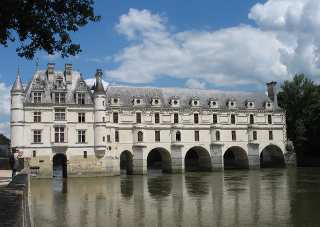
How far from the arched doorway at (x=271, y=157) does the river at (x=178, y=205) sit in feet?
74.7

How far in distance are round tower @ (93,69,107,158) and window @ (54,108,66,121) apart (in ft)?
11.1

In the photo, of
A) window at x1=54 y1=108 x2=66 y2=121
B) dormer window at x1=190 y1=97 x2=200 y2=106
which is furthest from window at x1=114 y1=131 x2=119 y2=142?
dormer window at x1=190 y1=97 x2=200 y2=106

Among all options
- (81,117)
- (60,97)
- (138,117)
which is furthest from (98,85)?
(138,117)

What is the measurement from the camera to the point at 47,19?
1201cm

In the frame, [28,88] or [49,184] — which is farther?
[28,88]

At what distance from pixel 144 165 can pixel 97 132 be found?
22.9 feet

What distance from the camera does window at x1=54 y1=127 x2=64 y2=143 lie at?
4359 centimetres

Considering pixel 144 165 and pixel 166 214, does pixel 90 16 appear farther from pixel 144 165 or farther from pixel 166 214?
pixel 144 165

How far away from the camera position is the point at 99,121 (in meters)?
44.4

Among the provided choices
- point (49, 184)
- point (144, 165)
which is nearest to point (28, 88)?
point (49, 184)

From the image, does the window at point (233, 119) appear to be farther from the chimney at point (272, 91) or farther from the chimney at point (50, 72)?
the chimney at point (50, 72)

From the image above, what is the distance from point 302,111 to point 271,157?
27.7 feet

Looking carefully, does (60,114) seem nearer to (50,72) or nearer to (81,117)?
(81,117)

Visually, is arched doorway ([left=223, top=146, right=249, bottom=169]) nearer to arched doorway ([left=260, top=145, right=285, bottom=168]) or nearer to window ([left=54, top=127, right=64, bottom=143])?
arched doorway ([left=260, top=145, right=285, bottom=168])
